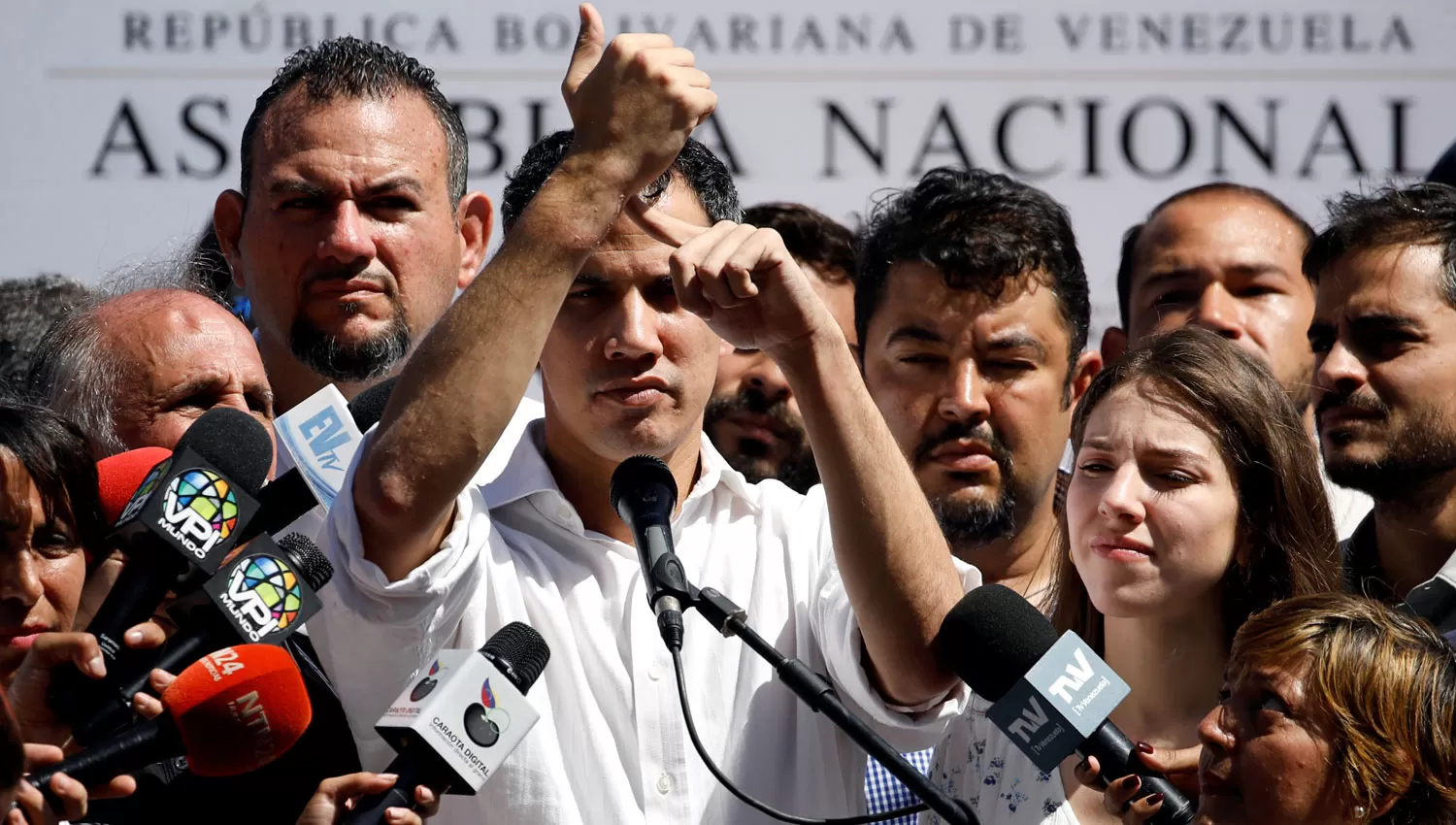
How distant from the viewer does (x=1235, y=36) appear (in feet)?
17.6

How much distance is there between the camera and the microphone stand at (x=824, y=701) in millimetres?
2123

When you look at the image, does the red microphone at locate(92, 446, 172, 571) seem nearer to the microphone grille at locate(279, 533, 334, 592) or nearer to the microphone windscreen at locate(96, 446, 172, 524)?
the microphone windscreen at locate(96, 446, 172, 524)

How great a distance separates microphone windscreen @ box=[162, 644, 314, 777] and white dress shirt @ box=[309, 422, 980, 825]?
14.4 inches

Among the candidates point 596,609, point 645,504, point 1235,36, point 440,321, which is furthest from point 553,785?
point 1235,36

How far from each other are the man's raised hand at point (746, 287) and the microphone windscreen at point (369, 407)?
640mm

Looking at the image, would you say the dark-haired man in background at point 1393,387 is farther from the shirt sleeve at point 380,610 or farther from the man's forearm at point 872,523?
the shirt sleeve at point 380,610

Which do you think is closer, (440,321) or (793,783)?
(440,321)

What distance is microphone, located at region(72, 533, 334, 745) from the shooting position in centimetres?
194

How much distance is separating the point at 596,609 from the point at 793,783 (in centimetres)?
40

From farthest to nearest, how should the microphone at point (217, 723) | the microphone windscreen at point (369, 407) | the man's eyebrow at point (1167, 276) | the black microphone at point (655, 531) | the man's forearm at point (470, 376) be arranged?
the man's eyebrow at point (1167, 276) < the microphone windscreen at point (369, 407) < the man's forearm at point (470, 376) < the black microphone at point (655, 531) < the microphone at point (217, 723)

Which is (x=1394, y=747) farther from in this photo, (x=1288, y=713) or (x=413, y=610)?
(x=413, y=610)

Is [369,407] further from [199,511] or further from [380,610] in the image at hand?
[199,511]

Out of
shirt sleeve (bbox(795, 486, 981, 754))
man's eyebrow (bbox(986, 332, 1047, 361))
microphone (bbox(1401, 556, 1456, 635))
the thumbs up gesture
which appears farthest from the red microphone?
microphone (bbox(1401, 556, 1456, 635))

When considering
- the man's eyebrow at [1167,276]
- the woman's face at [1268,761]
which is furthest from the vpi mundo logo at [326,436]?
the man's eyebrow at [1167,276]
